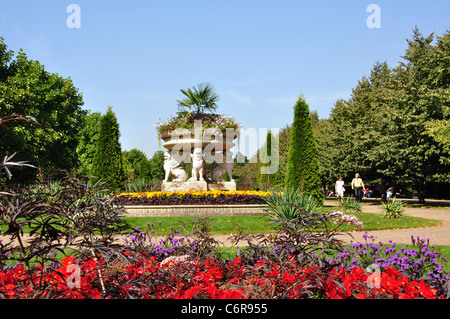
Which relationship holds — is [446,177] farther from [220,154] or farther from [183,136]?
[183,136]

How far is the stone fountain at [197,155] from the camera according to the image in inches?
544

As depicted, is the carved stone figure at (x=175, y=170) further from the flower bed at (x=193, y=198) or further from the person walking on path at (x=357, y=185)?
the person walking on path at (x=357, y=185)

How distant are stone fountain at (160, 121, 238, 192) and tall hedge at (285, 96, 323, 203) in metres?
3.22

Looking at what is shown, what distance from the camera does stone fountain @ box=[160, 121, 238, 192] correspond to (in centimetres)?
1383

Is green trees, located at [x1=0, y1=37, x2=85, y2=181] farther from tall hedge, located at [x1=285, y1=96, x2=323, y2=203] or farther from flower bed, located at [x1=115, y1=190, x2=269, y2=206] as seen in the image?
tall hedge, located at [x1=285, y1=96, x2=323, y2=203]

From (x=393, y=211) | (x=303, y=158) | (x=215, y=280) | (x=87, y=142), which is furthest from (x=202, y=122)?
(x=87, y=142)

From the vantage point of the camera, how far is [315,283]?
2.83 m

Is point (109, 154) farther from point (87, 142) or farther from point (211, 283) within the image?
point (87, 142)

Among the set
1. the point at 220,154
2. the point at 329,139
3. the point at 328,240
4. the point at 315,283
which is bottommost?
the point at 315,283

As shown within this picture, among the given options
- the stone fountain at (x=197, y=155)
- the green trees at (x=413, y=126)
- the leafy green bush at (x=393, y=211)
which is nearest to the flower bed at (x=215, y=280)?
the leafy green bush at (x=393, y=211)

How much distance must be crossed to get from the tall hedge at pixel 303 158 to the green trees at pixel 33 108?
390 inches

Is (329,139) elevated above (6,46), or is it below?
below
